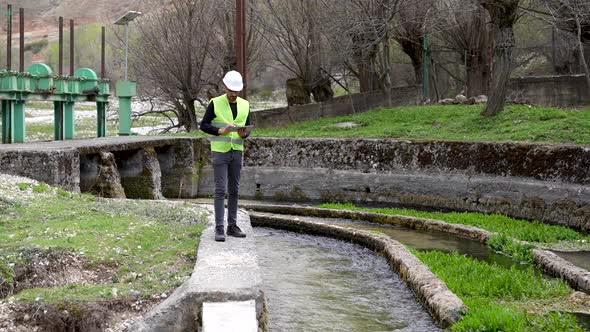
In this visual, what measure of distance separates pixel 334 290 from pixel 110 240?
122 inches

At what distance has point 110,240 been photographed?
11031 millimetres

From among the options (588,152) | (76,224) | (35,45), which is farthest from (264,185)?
(35,45)

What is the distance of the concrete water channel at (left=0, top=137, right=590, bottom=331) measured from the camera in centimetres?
957

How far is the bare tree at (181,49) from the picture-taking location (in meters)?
34.8

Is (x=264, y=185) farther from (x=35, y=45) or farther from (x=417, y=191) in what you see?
(x=35, y=45)

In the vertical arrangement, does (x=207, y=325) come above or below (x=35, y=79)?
below

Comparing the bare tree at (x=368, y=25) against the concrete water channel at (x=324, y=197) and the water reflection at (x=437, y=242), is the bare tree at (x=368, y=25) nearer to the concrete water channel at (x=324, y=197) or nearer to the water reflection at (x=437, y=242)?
the concrete water channel at (x=324, y=197)

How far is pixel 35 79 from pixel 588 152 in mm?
13157

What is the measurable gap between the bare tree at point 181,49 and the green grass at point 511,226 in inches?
620

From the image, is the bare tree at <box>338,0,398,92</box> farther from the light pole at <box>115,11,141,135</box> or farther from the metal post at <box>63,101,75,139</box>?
the metal post at <box>63,101,75,139</box>

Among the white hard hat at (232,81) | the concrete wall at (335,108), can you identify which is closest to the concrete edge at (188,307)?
the white hard hat at (232,81)

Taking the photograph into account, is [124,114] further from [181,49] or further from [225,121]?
[225,121]

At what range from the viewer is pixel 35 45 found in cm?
10100

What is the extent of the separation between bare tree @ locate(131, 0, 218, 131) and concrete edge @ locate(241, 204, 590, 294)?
1499 centimetres
